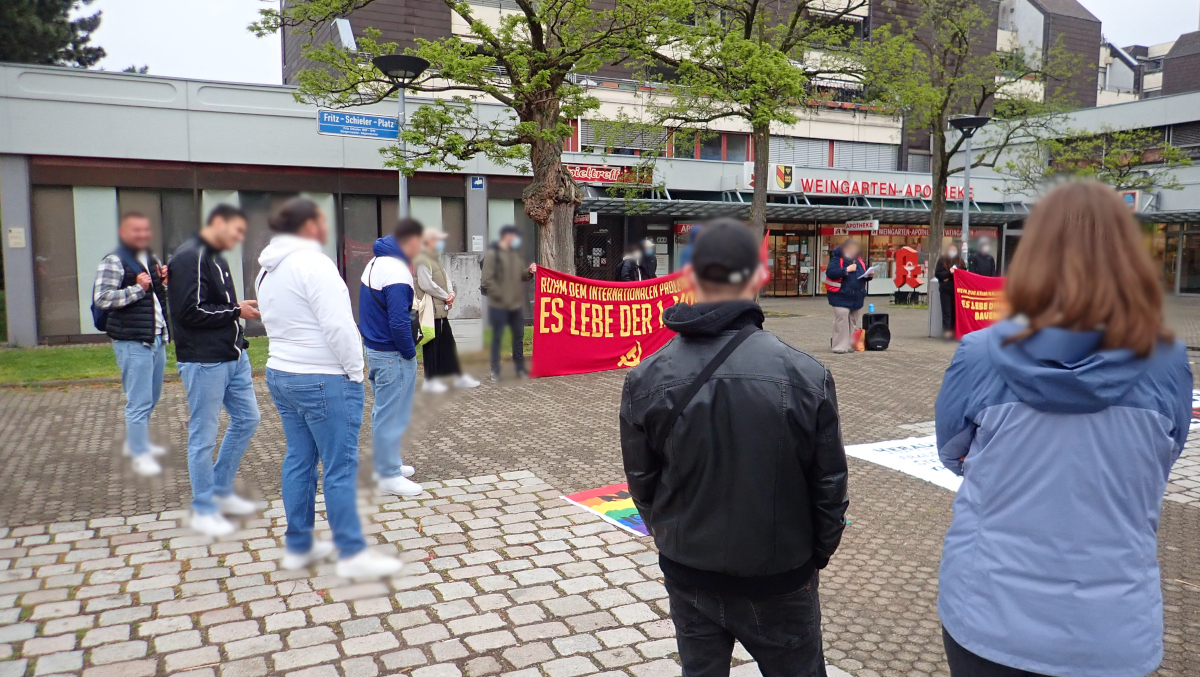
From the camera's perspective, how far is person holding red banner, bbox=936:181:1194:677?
68.8 inches

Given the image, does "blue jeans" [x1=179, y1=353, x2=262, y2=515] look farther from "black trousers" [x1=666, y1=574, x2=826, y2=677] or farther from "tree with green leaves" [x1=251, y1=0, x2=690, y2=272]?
"black trousers" [x1=666, y1=574, x2=826, y2=677]

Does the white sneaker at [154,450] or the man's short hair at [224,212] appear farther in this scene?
the white sneaker at [154,450]

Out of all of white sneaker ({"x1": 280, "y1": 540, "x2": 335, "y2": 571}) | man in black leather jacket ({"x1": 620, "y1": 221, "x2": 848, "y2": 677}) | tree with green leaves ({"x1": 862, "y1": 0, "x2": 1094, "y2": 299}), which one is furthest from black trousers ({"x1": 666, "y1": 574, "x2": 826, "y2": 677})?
tree with green leaves ({"x1": 862, "y1": 0, "x2": 1094, "y2": 299})

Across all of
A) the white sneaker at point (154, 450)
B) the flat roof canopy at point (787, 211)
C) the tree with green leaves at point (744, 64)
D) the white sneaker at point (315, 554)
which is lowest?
the white sneaker at point (315, 554)

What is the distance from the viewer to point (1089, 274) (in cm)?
171

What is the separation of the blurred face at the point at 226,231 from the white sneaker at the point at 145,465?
0.73 m

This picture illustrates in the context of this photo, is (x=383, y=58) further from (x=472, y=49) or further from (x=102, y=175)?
(x=472, y=49)

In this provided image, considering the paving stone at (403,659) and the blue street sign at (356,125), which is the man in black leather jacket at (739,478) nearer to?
the blue street sign at (356,125)

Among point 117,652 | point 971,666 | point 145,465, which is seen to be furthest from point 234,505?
point 117,652

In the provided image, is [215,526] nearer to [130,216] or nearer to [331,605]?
[130,216]

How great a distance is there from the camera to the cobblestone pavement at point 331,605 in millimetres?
3799

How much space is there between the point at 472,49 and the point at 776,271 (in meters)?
6.35

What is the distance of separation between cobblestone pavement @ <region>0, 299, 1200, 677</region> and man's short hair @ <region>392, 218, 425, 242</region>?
42 centimetres

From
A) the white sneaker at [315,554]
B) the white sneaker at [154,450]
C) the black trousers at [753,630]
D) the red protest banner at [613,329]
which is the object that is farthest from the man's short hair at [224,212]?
the red protest banner at [613,329]
